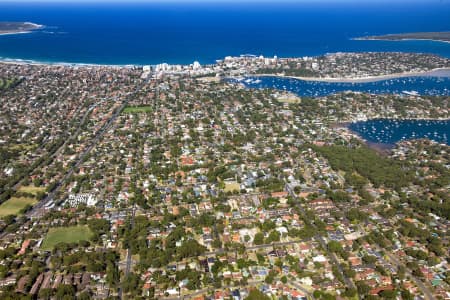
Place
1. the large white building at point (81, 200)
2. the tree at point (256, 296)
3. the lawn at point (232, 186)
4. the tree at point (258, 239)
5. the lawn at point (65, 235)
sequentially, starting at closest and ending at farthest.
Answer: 1. the tree at point (256, 296)
2. the tree at point (258, 239)
3. the lawn at point (65, 235)
4. the large white building at point (81, 200)
5. the lawn at point (232, 186)

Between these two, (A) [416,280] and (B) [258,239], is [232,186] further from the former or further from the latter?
(A) [416,280]

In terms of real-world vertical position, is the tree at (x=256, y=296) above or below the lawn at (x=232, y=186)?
below

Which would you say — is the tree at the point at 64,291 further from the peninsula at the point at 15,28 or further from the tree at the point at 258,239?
the peninsula at the point at 15,28

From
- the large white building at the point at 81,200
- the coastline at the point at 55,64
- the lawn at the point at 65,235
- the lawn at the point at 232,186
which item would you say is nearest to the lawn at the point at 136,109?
the large white building at the point at 81,200

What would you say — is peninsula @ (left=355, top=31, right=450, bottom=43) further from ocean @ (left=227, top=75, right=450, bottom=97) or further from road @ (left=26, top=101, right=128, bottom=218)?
road @ (left=26, top=101, right=128, bottom=218)

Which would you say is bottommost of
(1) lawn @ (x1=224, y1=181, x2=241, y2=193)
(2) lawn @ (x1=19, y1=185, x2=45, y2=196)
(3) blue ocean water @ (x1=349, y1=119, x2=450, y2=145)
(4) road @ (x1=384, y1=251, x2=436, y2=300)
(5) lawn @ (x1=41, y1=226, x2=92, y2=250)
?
(4) road @ (x1=384, y1=251, x2=436, y2=300)

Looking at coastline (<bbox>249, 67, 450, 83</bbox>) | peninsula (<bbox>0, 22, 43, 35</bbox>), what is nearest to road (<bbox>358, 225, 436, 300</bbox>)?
coastline (<bbox>249, 67, 450, 83</bbox>)
